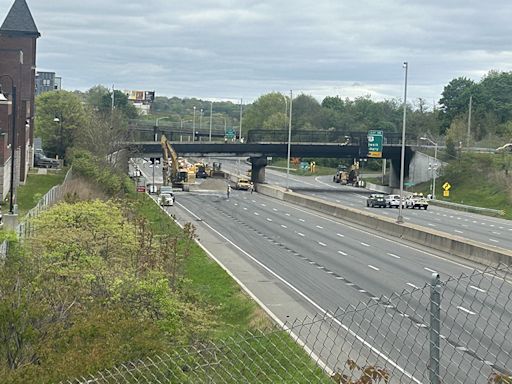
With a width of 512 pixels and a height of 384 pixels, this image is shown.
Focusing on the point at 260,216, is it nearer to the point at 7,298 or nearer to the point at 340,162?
the point at 7,298

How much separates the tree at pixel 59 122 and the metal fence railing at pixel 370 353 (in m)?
82.1

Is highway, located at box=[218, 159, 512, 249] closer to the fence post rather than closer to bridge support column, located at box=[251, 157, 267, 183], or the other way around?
bridge support column, located at box=[251, 157, 267, 183]

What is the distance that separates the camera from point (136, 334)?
15.9 metres

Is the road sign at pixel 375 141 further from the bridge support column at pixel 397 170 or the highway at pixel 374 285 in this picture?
the highway at pixel 374 285

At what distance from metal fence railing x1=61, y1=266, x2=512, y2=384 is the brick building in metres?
49.9

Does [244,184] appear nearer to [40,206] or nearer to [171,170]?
[171,170]

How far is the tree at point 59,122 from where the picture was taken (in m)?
106

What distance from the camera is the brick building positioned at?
2916 inches

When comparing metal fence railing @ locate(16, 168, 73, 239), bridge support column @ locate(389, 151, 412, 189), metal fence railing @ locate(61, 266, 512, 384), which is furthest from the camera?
bridge support column @ locate(389, 151, 412, 189)

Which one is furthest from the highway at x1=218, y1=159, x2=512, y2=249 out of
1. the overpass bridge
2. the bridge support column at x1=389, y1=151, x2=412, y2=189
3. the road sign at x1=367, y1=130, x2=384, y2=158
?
the bridge support column at x1=389, y1=151, x2=412, y2=189

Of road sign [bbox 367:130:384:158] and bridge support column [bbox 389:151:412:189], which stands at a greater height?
road sign [bbox 367:130:384:158]

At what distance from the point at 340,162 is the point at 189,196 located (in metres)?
100

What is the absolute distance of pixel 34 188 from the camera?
231 ft

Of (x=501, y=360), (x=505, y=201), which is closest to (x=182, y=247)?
(x=501, y=360)
